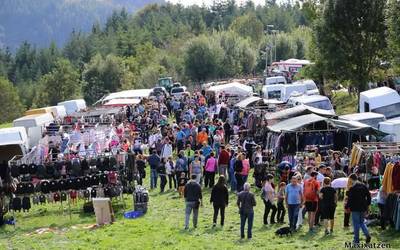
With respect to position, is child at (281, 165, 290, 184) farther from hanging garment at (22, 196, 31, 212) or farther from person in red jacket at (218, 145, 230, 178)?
hanging garment at (22, 196, 31, 212)

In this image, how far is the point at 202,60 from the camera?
79875mm

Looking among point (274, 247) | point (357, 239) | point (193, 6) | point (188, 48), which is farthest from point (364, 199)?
point (193, 6)

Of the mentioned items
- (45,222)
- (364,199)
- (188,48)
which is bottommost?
(45,222)

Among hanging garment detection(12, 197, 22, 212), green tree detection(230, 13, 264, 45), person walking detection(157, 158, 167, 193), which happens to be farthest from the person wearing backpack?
green tree detection(230, 13, 264, 45)

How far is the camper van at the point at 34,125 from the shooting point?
111 feet

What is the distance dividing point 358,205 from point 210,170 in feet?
28.2

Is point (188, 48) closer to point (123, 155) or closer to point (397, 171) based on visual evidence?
point (123, 155)

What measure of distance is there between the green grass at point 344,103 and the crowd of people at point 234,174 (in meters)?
8.53

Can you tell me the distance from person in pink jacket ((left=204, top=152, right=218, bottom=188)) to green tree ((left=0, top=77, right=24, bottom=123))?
79.4 m

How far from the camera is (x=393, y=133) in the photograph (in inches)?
928

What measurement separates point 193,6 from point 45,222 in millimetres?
137416

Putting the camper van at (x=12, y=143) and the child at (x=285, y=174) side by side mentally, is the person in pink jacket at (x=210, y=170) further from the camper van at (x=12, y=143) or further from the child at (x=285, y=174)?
the camper van at (x=12, y=143)

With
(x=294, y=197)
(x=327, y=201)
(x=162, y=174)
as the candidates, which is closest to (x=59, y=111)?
(x=162, y=174)

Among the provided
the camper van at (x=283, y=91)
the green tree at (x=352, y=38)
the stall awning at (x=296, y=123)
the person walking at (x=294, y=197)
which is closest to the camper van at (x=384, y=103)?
the stall awning at (x=296, y=123)
